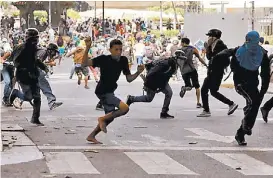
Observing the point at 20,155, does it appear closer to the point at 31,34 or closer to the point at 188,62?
the point at 31,34

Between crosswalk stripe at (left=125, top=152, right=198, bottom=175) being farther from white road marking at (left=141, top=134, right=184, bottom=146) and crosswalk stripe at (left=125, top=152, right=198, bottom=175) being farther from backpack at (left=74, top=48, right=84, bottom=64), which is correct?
backpack at (left=74, top=48, right=84, bottom=64)

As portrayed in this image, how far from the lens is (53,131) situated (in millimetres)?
12859

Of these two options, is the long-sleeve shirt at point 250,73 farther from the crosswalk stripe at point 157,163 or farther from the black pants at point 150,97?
the black pants at point 150,97

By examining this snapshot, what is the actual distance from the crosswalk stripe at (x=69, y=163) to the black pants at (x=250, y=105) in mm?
2608

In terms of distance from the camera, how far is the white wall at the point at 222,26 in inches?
1250

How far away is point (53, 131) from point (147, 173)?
427 centimetres

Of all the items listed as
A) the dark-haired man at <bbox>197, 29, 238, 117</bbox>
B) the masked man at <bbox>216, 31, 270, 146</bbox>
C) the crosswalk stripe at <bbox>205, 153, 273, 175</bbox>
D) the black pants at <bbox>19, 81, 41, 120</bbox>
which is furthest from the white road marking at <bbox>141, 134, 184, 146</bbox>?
the dark-haired man at <bbox>197, 29, 238, 117</bbox>

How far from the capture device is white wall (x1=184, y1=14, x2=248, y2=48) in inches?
1250

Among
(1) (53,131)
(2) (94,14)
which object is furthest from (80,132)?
(2) (94,14)

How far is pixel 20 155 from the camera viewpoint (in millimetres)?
10078

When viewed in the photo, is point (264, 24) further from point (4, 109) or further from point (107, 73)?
point (107, 73)

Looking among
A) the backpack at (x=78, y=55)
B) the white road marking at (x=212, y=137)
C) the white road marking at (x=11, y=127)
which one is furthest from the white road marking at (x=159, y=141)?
the backpack at (x=78, y=55)

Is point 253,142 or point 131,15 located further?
point 131,15

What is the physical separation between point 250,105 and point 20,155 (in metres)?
3.52
